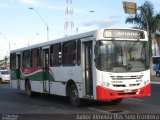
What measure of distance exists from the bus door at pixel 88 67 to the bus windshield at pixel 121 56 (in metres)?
0.69

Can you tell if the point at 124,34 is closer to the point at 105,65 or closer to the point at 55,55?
the point at 105,65

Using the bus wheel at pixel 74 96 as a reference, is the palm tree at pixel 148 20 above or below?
above

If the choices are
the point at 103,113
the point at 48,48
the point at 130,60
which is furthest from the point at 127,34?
the point at 48,48

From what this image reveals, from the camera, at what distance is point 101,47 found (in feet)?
48.6

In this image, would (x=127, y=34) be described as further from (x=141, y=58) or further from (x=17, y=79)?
(x=17, y=79)

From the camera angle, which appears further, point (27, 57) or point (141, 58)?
point (27, 57)

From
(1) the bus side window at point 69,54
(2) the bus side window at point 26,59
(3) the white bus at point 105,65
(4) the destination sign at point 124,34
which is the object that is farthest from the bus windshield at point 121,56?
(2) the bus side window at point 26,59

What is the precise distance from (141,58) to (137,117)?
10.4ft

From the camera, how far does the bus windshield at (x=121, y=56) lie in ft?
48.4

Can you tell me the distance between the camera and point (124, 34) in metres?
15.3

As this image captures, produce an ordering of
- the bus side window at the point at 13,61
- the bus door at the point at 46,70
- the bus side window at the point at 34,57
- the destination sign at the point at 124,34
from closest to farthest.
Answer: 1. the destination sign at the point at 124,34
2. the bus door at the point at 46,70
3. the bus side window at the point at 34,57
4. the bus side window at the point at 13,61

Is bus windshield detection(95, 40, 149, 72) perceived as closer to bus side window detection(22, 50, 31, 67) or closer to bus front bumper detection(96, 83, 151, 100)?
bus front bumper detection(96, 83, 151, 100)

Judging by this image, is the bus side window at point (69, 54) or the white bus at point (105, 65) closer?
the white bus at point (105, 65)

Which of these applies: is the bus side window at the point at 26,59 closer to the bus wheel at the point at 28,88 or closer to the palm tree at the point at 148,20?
the bus wheel at the point at 28,88
